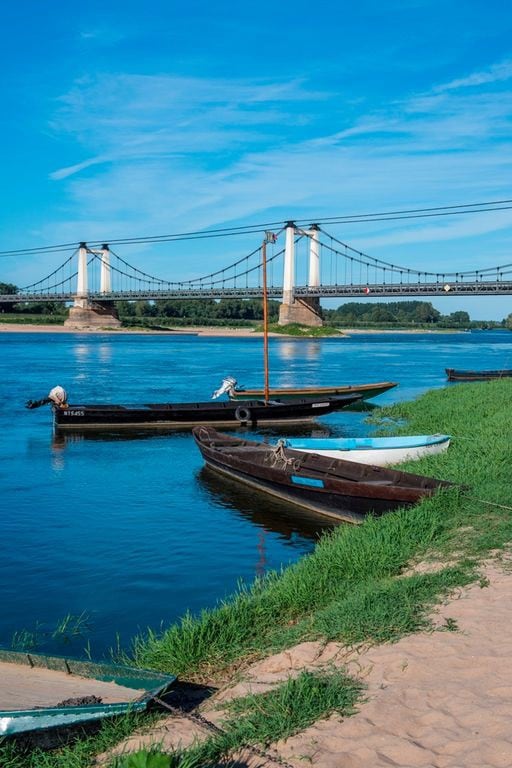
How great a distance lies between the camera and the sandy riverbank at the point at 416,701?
4246 millimetres

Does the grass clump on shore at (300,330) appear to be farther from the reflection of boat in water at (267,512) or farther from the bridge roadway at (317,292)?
the reflection of boat in water at (267,512)

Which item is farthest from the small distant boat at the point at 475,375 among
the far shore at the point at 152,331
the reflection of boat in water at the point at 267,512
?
the far shore at the point at 152,331

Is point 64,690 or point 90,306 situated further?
point 90,306

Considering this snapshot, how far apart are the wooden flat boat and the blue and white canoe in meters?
0.65

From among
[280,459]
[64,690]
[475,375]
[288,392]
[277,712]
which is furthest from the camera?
[475,375]

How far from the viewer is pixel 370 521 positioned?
10.0 m

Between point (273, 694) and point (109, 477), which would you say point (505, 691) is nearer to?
point (273, 694)

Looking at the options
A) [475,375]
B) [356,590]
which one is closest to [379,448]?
[356,590]

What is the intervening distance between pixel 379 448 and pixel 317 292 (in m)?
89.2

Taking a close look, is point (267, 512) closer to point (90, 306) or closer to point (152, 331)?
point (90, 306)

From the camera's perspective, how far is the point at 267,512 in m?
12.9

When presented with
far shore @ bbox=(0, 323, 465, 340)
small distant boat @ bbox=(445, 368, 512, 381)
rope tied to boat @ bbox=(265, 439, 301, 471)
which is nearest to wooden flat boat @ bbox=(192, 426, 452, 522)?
rope tied to boat @ bbox=(265, 439, 301, 471)

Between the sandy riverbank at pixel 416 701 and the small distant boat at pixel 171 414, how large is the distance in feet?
56.9

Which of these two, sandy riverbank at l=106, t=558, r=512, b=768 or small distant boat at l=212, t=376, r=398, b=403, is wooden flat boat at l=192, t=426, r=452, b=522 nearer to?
sandy riverbank at l=106, t=558, r=512, b=768
